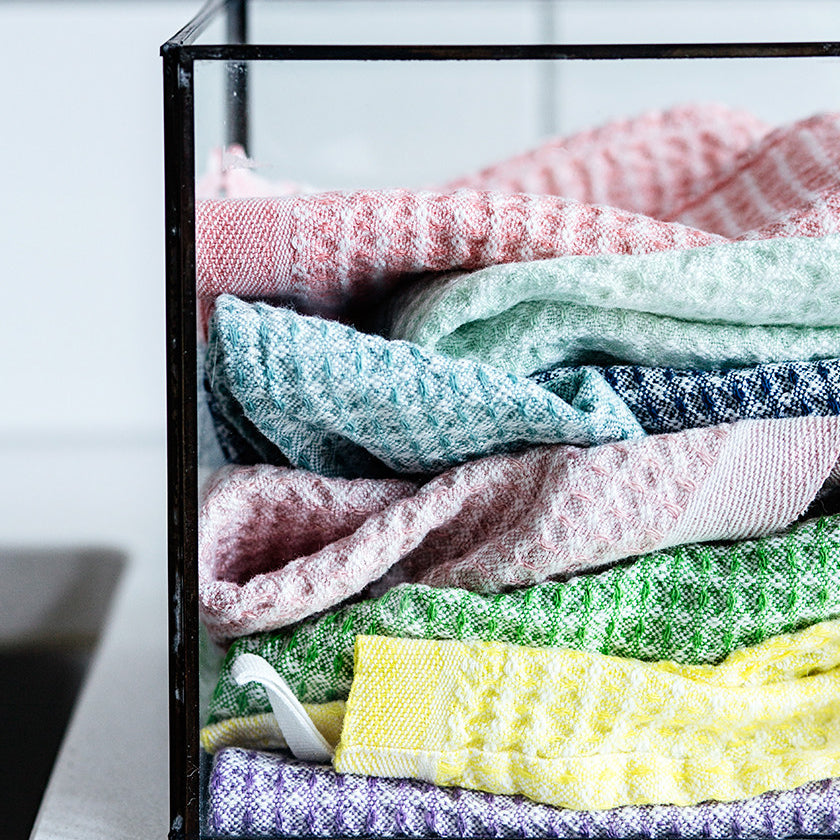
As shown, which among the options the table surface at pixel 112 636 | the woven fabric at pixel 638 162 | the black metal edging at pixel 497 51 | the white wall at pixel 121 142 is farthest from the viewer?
the white wall at pixel 121 142

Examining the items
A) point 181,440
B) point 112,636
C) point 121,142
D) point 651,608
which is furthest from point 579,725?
point 121,142

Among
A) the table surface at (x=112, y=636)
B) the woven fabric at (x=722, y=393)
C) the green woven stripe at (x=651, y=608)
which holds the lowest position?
the table surface at (x=112, y=636)

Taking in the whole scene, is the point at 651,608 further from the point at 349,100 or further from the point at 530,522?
the point at 349,100

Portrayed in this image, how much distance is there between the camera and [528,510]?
1.14ft

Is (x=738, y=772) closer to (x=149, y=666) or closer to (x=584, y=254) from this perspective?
(x=584, y=254)

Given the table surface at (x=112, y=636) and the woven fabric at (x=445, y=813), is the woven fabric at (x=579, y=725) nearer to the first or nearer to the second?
the woven fabric at (x=445, y=813)

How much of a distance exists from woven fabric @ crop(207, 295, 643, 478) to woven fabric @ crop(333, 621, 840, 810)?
0.24 feet

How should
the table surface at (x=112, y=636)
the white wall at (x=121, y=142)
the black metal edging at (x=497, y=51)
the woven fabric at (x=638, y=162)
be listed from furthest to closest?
the white wall at (x=121, y=142) < the woven fabric at (x=638, y=162) < the table surface at (x=112, y=636) < the black metal edging at (x=497, y=51)

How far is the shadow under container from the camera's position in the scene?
1.01 ft

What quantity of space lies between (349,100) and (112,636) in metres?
0.38

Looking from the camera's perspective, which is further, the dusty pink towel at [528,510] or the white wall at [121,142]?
the white wall at [121,142]

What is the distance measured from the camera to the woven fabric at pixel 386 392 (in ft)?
1.09

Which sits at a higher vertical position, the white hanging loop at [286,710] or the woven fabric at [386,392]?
the woven fabric at [386,392]

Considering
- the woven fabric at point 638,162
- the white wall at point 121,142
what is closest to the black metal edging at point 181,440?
the woven fabric at point 638,162
